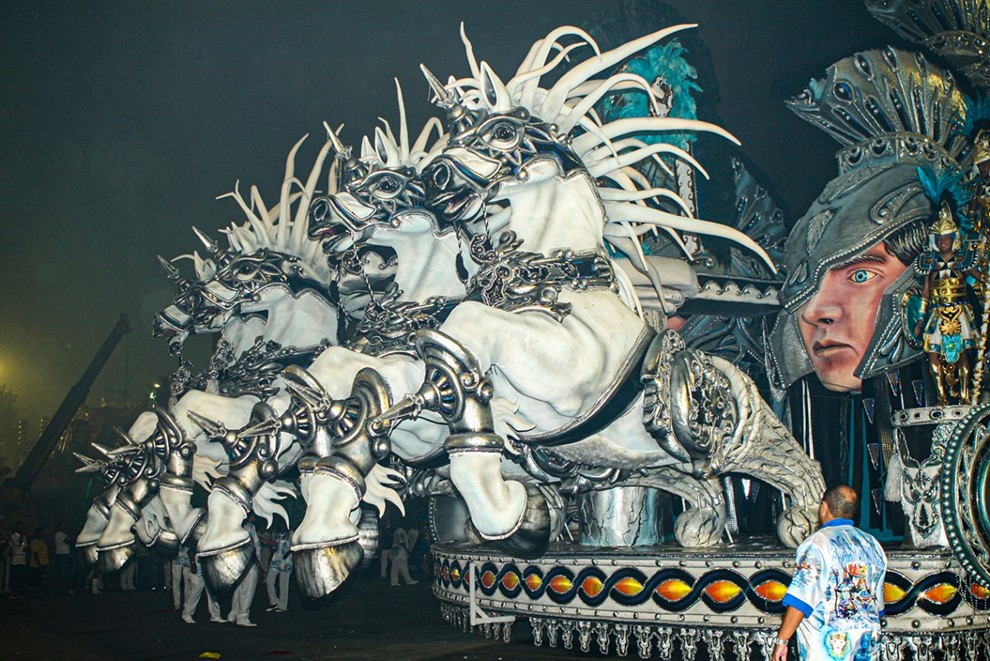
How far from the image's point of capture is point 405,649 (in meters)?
6.91

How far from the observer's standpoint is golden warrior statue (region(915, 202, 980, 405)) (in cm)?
639

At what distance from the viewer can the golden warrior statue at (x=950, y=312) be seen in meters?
6.39

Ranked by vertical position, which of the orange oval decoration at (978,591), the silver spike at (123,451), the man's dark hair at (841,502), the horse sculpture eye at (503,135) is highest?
the horse sculpture eye at (503,135)

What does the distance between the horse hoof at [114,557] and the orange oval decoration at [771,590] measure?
4488 mm

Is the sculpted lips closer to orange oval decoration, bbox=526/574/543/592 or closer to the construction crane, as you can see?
orange oval decoration, bbox=526/574/543/592

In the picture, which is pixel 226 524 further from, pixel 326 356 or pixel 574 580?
pixel 574 580

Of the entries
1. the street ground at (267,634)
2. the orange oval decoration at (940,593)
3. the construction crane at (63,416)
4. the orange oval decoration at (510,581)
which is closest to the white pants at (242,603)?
the street ground at (267,634)

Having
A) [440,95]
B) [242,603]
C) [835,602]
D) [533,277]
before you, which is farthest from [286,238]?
[835,602]

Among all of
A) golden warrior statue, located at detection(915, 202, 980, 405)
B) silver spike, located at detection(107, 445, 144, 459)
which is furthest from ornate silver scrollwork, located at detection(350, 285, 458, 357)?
golden warrior statue, located at detection(915, 202, 980, 405)

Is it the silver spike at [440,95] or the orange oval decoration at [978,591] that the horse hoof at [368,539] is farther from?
the orange oval decoration at [978,591]

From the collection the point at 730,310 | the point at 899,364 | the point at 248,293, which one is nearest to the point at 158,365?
the point at 248,293

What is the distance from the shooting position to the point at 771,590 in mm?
5789

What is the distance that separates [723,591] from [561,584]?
121cm

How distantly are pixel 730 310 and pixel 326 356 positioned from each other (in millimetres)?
4606
